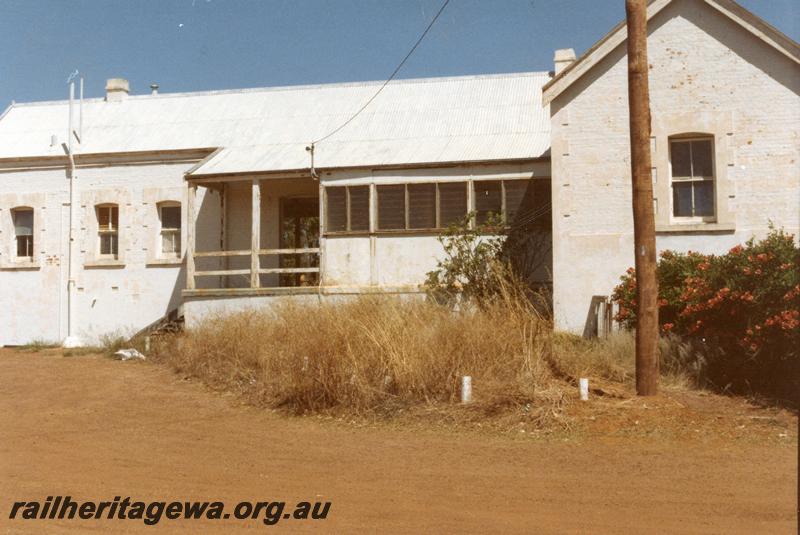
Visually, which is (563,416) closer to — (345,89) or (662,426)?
(662,426)


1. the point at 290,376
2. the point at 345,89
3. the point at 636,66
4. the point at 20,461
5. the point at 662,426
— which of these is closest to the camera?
the point at 20,461

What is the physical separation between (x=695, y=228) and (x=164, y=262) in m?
12.7

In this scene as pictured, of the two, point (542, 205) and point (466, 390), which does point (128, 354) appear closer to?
point (542, 205)

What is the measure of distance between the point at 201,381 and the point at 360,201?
560 cm

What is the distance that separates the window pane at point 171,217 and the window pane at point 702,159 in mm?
12605

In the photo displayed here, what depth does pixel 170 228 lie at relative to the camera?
2038 cm

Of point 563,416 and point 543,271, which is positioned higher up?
point 543,271

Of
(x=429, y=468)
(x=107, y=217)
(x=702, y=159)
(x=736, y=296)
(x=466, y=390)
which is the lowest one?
(x=429, y=468)

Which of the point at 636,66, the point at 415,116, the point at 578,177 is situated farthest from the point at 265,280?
the point at 636,66

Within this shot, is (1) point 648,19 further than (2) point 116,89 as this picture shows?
No

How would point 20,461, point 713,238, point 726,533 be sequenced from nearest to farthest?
point 726,533, point 20,461, point 713,238

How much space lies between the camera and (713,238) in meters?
13.4

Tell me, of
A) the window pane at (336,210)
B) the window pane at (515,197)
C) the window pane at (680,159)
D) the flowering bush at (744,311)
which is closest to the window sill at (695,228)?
the window pane at (680,159)

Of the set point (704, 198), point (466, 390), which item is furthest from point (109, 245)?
point (704, 198)
